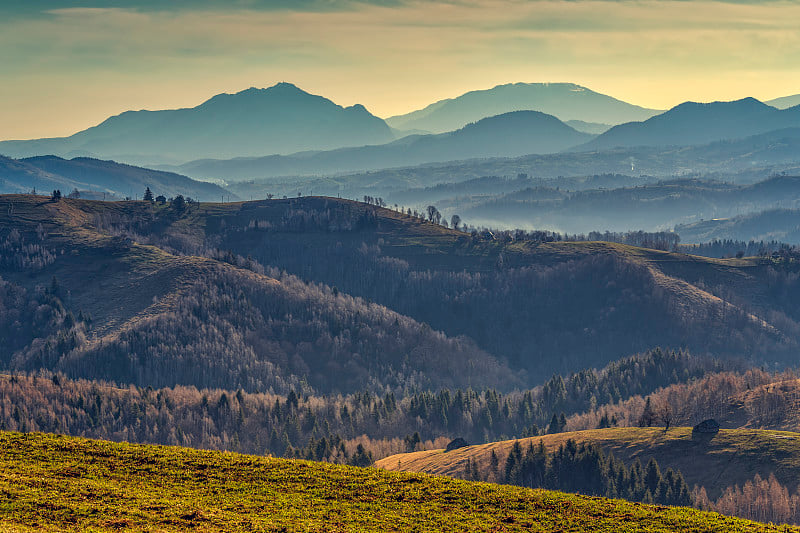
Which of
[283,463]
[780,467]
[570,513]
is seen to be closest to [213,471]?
[283,463]

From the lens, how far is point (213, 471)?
289ft

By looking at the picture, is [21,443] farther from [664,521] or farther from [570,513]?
[664,521]

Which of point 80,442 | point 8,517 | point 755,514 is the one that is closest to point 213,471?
point 80,442

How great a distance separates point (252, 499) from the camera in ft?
262

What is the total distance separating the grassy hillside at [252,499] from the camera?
2724 inches

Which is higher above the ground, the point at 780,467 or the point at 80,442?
the point at 80,442

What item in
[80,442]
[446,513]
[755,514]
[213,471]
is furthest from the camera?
[755,514]

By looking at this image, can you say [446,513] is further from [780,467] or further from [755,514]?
[780,467]

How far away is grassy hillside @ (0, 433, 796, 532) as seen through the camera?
2724 inches

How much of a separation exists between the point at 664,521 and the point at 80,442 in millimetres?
67130

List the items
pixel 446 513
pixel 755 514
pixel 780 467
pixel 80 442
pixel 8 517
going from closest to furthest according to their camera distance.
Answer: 1. pixel 8 517
2. pixel 446 513
3. pixel 80 442
4. pixel 755 514
5. pixel 780 467

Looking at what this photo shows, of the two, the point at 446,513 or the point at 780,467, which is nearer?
the point at 446,513

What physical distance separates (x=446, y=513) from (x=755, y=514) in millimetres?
123461

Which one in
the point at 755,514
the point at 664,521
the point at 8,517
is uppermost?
the point at 8,517
